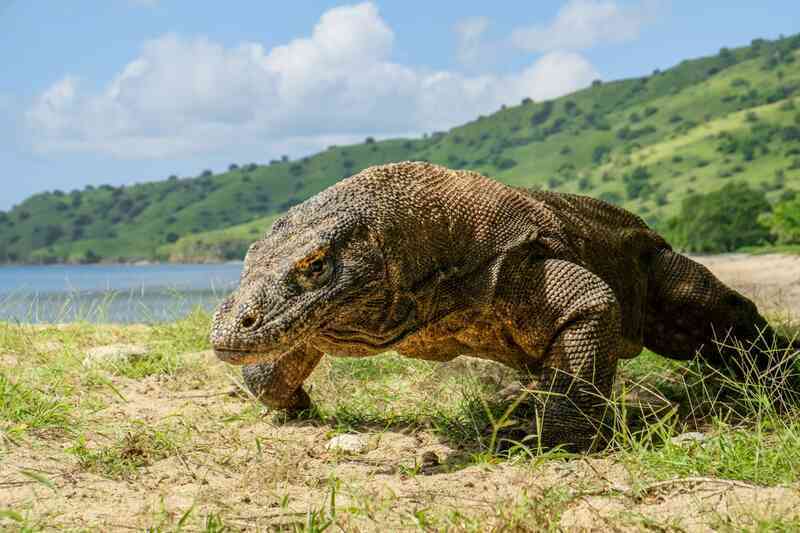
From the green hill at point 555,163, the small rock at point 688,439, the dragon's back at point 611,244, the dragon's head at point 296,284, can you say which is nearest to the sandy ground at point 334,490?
the small rock at point 688,439

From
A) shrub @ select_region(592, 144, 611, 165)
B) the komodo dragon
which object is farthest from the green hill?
the komodo dragon

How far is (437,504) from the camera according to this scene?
2984mm

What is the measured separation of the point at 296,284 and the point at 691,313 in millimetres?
2922

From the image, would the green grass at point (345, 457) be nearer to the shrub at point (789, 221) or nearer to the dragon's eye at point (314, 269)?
the dragon's eye at point (314, 269)

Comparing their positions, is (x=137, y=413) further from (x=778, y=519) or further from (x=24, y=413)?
(x=778, y=519)

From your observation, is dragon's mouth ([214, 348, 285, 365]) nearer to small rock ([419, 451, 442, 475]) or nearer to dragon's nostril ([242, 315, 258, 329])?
dragon's nostril ([242, 315, 258, 329])

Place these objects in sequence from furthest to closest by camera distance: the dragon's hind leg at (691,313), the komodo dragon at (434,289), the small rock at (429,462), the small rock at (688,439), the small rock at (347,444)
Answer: the dragon's hind leg at (691,313) → the small rock at (347,444) → the small rock at (429,462) → the small rock at (688,439) → the komodo dragon at (434,289)

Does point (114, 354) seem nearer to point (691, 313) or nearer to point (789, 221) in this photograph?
point (691, 313)

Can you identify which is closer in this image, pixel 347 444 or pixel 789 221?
pixel 347 444

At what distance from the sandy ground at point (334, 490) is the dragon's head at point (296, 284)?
1.78ft

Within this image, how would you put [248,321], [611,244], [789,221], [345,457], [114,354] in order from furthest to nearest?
[789,221]
[114,354]
[611,244]
[345,457]
[248,321]

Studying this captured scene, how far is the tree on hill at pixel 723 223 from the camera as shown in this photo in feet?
142

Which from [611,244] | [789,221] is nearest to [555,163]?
[789,221]

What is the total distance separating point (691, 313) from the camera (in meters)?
5.20
